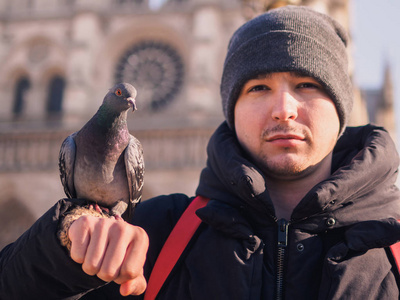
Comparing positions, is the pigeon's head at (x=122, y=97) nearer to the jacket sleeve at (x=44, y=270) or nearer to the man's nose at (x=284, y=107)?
the jacket sleeve at (x=44, y=270)

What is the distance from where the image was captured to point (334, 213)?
1.30 metres

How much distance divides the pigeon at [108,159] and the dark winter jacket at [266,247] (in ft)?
0.49

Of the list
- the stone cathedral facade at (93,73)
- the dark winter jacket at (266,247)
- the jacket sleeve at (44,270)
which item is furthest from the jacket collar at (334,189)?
the stone cathedral facade at (93,73)

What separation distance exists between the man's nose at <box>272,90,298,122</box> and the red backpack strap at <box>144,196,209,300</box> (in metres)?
0.33

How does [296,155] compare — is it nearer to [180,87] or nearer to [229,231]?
[229,231]

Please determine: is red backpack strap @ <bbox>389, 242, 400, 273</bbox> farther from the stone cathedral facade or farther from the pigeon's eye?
the stone cathedral facade

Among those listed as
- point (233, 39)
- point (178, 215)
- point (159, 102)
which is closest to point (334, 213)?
point (178, 215)

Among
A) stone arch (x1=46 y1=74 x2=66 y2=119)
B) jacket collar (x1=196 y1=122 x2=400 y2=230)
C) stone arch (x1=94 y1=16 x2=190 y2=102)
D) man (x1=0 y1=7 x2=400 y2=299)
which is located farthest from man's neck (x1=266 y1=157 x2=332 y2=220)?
stone arch (x1=46 y1=74 x2=66 y2=119)

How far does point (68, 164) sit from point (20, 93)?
15148 millimetres

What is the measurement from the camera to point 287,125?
1380mm

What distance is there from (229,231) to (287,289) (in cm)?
20

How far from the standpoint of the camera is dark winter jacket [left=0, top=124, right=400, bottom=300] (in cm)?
116

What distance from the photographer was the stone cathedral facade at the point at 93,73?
12.6 m

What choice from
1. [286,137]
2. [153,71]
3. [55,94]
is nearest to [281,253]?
[286,137]
